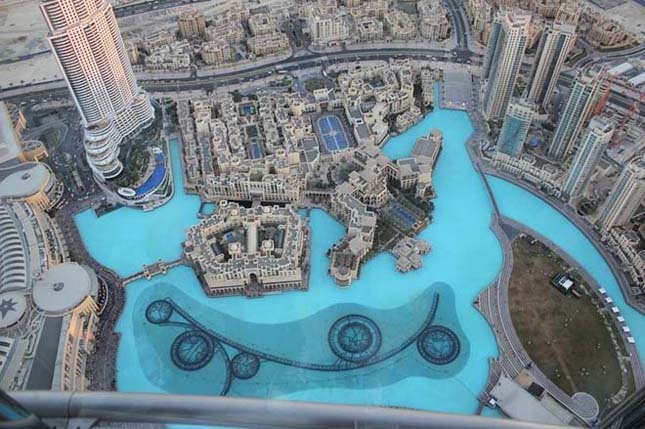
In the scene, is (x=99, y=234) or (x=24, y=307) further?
(x=99, y=234)

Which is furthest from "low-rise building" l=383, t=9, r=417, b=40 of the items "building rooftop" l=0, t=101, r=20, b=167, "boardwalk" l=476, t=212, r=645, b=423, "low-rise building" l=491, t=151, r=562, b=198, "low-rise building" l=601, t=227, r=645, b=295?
"building rooftop" l=0, t=101, r=20, b=167

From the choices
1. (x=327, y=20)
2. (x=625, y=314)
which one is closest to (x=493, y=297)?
(x=625, y=314)

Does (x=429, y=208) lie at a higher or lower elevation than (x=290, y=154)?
lower

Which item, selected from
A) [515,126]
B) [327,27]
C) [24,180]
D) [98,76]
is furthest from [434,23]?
[24,180]

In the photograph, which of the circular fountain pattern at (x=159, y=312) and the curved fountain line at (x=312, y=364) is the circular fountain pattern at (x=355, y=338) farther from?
the circular fountain pattern at (x=159, y=312)

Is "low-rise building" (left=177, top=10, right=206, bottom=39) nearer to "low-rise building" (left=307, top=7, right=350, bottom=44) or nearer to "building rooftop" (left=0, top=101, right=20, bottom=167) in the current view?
"low-rise building" (left=307, top=7, right=350, bottom=44)

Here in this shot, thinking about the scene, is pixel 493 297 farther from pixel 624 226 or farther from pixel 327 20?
pixel 327 20
